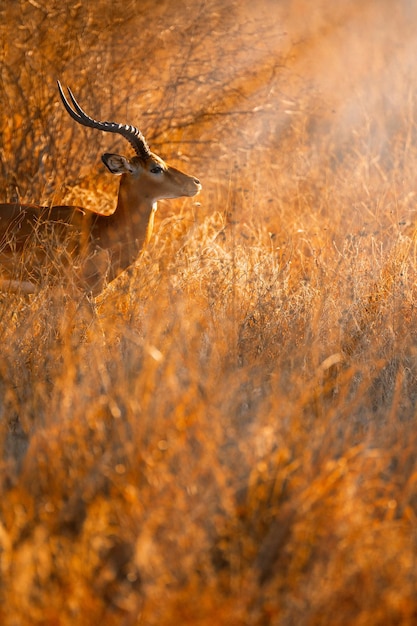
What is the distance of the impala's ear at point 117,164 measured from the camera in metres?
6.13

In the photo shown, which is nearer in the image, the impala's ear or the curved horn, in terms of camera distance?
the curved horn

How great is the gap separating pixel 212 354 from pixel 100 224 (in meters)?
2.20

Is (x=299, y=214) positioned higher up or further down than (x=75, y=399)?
further down

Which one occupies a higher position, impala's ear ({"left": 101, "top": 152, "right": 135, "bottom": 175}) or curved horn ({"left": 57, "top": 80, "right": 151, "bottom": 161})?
curved horn ({"left": 57, "top": 80, "right": 151, "bottom": 161})

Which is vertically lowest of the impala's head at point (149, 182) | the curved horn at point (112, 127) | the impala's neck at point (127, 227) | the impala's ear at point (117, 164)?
the impala's neck at point (127, 227)

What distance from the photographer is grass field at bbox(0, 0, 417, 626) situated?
2.74 metres

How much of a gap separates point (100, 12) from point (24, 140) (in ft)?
4.19

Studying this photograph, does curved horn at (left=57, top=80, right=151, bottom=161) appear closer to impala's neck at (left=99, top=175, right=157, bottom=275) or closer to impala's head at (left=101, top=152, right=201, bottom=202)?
impala's head at (left=101, top=152, right=201, bottom=202)

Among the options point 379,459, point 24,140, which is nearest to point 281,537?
point 379,459

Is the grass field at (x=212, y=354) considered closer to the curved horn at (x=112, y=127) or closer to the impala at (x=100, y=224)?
the impala at (x=100, y=224)

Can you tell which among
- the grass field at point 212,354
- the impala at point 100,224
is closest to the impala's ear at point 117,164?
the impala at point 100,224

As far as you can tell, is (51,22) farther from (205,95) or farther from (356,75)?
(356,75)

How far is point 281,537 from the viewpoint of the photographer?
2922 millimetres

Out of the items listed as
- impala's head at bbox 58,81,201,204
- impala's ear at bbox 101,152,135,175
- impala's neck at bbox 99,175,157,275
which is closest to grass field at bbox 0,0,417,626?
impala's neck at bbox 99,175,157,275
